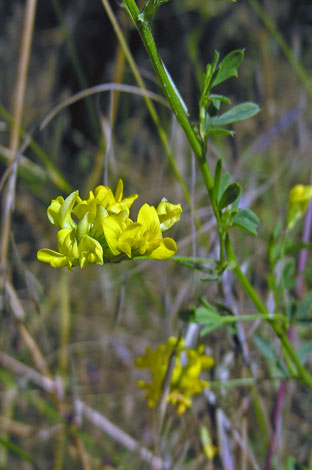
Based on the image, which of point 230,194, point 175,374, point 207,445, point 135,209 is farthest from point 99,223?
point 135,209

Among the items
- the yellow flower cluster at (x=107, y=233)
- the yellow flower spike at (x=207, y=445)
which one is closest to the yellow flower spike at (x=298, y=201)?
the yellow flower cluster at (x=107, y=233)

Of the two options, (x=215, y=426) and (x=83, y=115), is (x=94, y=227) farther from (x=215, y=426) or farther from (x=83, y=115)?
(x=83, y=115)

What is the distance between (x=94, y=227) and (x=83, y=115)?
8.63 feet

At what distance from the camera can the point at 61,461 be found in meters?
1.52

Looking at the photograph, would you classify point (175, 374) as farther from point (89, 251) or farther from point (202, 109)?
A: point (202, 109)

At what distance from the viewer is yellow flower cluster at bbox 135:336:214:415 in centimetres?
96

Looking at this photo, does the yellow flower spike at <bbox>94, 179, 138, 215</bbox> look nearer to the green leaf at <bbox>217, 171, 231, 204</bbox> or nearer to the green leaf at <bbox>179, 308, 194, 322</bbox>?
the green leaf at <bbox>217, 171, 231, 204</bbox>

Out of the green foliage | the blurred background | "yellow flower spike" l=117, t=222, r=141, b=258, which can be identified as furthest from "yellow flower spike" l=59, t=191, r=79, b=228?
the blurred background

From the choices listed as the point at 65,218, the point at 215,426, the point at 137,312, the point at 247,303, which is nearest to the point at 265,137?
the point at 247,303

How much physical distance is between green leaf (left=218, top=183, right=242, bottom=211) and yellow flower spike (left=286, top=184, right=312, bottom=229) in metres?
0.21

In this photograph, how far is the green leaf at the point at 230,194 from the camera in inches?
28.0

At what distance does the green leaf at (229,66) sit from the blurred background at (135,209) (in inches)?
13.3

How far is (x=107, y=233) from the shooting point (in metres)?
0.69

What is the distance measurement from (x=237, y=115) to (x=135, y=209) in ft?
5.43
